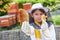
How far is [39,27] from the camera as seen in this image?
1.96 m

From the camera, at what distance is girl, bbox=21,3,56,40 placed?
194cm

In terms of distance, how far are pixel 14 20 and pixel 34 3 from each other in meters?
0.26

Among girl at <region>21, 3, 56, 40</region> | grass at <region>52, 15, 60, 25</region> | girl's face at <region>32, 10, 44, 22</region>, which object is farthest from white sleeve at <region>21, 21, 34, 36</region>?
grass at <region>52, 15, 60, 25</region>

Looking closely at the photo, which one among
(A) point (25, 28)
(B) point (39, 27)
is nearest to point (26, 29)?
(A) point (25, 28)

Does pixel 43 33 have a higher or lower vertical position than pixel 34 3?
lower

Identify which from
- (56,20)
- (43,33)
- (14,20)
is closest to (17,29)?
(14,20)

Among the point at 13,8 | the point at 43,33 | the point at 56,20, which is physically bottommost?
the point at 43,33

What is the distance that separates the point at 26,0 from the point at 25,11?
0.36ft

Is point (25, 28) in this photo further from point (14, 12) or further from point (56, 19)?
point (56, 19)

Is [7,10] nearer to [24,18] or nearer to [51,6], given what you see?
[24,18]

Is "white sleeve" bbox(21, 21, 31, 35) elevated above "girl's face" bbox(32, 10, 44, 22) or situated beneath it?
situated beneath

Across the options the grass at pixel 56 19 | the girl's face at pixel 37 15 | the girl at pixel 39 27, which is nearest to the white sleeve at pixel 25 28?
the girl at pixel 39 27

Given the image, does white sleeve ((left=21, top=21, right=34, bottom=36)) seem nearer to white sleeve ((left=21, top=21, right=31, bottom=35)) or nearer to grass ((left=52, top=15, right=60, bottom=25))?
white sleeve ((left=21, top=21, right=31, bottom=35))

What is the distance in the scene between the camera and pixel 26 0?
197cm
